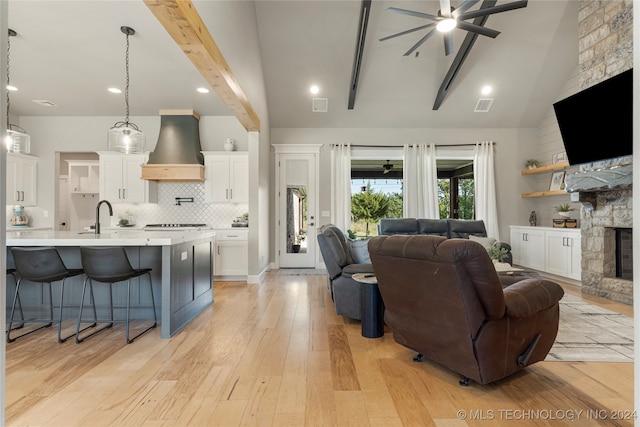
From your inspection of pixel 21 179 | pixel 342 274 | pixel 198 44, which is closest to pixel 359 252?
pixel 342 274

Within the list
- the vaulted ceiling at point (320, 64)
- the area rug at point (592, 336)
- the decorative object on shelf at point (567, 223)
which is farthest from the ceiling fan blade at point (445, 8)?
the decorative object on shelf at point (567, 223)

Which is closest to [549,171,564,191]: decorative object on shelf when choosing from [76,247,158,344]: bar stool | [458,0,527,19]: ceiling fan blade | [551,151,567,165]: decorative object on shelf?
[551,151,567,165]: decorative object on shelf

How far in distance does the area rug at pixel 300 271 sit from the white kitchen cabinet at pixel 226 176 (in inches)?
68.1

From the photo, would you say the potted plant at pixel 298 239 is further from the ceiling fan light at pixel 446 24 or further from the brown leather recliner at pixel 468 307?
the brown leather recliner at pixel 468 307

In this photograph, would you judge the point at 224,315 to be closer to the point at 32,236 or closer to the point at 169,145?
the point at 32,236

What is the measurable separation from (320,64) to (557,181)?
5.13 metres

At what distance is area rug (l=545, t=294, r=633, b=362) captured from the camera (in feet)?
8.21

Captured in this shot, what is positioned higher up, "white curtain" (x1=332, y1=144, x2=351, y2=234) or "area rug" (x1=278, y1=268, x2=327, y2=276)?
"white curtain" (x1=332, y1=144, x2=351, y2=234)

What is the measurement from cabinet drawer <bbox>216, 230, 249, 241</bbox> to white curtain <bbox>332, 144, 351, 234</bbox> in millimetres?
2034

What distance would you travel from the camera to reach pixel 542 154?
21.7 feet

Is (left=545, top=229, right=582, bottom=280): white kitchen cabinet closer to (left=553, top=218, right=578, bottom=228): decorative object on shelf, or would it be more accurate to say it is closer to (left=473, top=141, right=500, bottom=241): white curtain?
(left=553, top=218, right=578, bottom=228): decorative object on shelf

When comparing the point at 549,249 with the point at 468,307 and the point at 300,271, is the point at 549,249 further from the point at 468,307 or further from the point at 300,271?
the point at 468,307

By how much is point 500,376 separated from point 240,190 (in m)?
4.74

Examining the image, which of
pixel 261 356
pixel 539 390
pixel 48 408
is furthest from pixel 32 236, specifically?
pixel 539 390
